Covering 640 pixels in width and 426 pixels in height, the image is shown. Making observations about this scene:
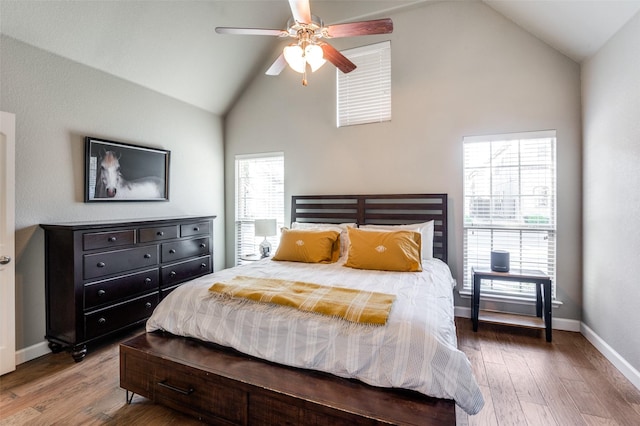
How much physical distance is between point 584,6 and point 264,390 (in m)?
3.64

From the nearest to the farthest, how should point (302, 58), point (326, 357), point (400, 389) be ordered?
1. point (400, 389)
2. point (326, 357)
3. point (302, 58)

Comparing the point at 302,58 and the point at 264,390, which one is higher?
the point at 302,58

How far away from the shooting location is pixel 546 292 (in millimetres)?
2809

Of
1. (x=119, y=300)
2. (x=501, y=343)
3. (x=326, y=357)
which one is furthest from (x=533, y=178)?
(x=119, y=300)

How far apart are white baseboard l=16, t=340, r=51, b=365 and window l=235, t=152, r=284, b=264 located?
8.07 feet

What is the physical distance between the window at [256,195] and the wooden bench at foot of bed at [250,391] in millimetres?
2639

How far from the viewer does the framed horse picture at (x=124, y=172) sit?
3012 millimetres

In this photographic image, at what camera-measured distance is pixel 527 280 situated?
2.85 meters

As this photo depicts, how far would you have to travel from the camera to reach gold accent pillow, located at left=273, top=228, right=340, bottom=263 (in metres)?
3.10

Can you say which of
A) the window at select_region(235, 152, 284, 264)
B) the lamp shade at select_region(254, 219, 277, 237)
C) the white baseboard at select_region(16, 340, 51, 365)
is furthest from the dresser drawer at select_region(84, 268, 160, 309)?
the window at select_region(235, 152, 284, 264)

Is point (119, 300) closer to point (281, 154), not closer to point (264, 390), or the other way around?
point (264, 390)

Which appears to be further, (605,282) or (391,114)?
(391,114)

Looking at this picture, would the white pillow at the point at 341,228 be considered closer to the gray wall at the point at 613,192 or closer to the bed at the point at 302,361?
the bed at the point at 302,361

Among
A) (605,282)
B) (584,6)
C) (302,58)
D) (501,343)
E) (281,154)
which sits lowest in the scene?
(501,343)
